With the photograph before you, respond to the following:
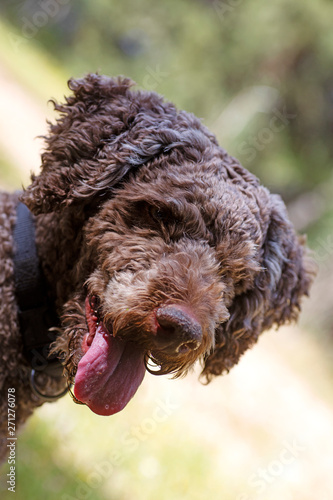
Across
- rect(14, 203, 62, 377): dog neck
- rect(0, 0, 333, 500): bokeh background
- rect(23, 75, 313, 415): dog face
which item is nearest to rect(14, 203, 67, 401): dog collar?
rect(14, 203, 62, 377): dog neck

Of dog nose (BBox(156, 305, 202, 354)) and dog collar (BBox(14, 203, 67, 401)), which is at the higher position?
dog nose (BBox(156, 305, 202, 354))

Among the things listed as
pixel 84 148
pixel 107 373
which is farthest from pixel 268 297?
pixel 84 148

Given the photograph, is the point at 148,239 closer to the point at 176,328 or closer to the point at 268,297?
the point at 176,328

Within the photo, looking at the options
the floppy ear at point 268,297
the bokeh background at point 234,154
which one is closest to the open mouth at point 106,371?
the floppy ear at point 268,297

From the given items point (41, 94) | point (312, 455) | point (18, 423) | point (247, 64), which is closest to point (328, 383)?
point (312, 455)

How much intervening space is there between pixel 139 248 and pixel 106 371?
57 centimetres

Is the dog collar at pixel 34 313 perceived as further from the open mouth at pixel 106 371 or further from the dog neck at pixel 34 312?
the open mouth at pixel 106 371

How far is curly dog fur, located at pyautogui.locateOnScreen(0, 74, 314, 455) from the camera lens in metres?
2.32

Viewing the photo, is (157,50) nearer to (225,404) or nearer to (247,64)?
(247,64)

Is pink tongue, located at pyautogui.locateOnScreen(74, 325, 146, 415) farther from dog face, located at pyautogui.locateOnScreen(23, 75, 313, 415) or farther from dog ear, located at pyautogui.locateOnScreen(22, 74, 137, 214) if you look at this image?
dog ear, located at pyautogui.locateOnScreen(22, 74, 137, 214)

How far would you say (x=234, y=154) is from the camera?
1284 cm

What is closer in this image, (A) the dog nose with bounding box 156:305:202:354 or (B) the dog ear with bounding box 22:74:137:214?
(A) the dog nose with bounding box 156:305:202:354

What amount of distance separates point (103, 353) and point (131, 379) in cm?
18

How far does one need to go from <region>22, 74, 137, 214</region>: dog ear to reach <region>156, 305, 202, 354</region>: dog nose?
2.48ft
